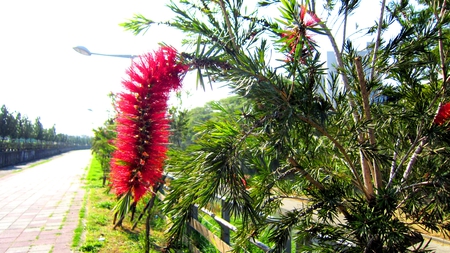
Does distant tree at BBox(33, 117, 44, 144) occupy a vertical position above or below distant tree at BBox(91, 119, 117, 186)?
above

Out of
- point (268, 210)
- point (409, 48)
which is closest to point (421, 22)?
point (409, 48)

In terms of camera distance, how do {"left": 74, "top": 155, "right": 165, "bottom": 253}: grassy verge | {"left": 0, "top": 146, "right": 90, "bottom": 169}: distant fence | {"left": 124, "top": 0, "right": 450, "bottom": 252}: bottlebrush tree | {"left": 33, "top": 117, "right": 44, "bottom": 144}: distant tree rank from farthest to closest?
1. {"left": 33, "top": 117, "right": 44, "bottom": 144}: distant tree
2. {"left": 0, "top": 146, "right": 90, "bottom": 169}: distant fence
3. {"left": 74, "top": 155, "right": 165, "bottom": 253}: grassy verge
4. {"left": 124, "top": 0, "right": 450, "bottom": 252}: bottlebrush tree

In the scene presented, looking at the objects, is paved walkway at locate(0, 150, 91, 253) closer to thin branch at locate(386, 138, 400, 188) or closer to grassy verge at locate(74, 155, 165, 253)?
grassy verge at locate(74, 155, 165, 253)

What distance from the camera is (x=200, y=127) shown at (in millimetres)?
1537

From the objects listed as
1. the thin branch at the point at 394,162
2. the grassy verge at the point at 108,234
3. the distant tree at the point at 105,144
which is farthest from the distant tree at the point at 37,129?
the thin branch at the point at 394,162

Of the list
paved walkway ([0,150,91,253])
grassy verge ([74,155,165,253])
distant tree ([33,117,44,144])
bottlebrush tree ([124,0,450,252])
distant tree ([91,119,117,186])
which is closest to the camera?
bottlebrush tree ([124,0,450,252])

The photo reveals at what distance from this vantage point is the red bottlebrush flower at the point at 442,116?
135 centimetres

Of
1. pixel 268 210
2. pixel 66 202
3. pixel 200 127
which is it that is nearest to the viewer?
pixel 200 127

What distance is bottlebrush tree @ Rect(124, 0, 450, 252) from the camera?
49.1 inches

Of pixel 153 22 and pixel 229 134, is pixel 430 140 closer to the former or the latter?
pixel 229 134

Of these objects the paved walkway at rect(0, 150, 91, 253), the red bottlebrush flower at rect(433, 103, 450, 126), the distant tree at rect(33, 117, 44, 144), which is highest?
the distant tree at rect(33, 117, 44, 144)

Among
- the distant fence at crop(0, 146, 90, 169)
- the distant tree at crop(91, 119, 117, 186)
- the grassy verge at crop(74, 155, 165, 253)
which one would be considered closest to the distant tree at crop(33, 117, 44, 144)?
the distant fence at crop(0, 146, 90, 169)

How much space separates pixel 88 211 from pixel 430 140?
8.03 meters

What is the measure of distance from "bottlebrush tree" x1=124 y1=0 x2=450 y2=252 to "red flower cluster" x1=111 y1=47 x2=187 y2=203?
1.11 feet
